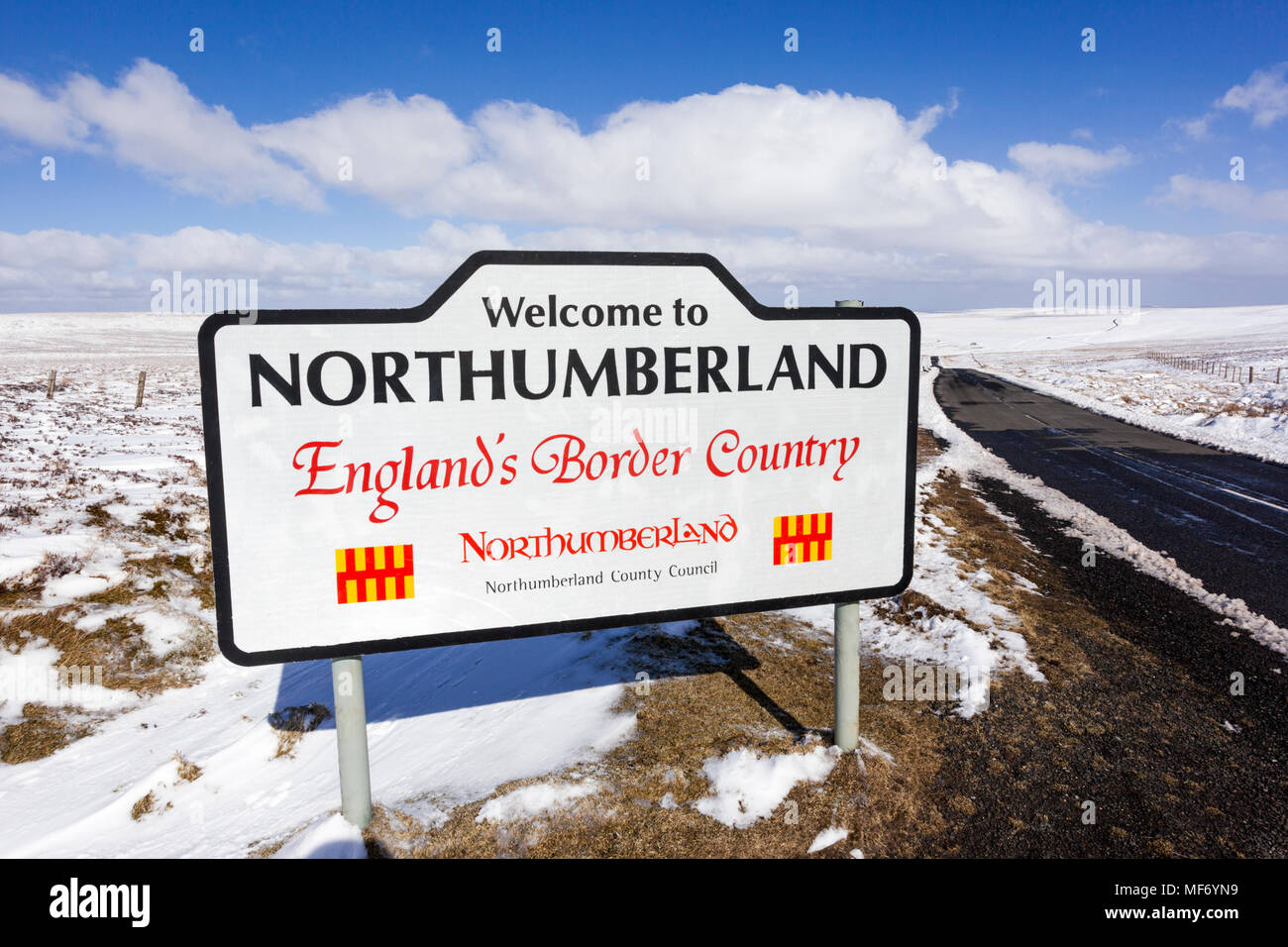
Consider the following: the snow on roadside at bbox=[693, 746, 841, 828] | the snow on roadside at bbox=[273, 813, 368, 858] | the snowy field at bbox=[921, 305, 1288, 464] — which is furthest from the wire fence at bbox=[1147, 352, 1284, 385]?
the snow on roadside at bbox=[273, 813, 368, 858]

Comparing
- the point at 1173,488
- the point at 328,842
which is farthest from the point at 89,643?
the point at 1173,488

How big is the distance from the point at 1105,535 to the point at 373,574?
9.59m

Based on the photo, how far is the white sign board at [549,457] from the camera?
9.86 ft

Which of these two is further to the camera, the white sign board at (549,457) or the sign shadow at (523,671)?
the sign shadow at (523,671)

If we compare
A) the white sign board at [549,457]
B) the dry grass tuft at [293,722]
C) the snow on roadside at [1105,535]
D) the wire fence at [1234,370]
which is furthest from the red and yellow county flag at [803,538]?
the wire fence at [1234,370]

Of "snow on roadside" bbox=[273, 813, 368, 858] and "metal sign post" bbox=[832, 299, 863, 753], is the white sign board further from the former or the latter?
"snow on roadside" bbox=[273, 813, 368, 858]

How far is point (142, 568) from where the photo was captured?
664 cm

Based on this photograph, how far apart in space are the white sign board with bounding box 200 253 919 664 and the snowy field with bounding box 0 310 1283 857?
3.10ft

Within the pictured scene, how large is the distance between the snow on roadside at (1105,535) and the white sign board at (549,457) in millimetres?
4740

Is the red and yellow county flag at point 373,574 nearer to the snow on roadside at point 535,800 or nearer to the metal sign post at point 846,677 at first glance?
the snow on roadside at point 535,800

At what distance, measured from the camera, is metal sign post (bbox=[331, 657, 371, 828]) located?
10.5 ft

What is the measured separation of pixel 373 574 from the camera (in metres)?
3.15

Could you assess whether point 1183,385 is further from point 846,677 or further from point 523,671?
point 523,671

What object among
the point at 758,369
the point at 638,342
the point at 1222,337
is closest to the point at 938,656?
the point at 758,369
